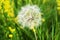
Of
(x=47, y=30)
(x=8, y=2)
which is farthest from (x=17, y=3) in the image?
(x=47, y=30)

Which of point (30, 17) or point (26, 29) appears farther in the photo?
point (26, 29)

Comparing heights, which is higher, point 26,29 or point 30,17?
point 30,17

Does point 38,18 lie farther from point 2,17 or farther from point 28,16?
point 2,17

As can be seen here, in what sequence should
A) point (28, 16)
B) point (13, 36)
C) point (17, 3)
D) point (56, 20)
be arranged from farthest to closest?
point (17, 3), point (56, 20), point (13, 36), point (28, 16)

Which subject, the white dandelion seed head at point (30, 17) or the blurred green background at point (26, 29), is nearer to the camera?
the white dandelion seed head at point (30, 17)

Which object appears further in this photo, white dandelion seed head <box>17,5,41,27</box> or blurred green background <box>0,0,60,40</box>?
blurred green background <box>0,0,60,40</box>

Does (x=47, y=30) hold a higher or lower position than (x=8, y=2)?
lower

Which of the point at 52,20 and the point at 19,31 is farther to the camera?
Result: the point at 52,20

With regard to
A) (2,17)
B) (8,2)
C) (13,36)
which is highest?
(8,2)
